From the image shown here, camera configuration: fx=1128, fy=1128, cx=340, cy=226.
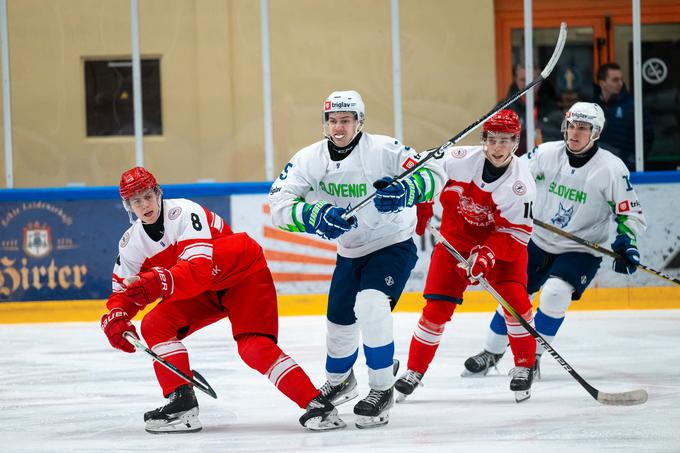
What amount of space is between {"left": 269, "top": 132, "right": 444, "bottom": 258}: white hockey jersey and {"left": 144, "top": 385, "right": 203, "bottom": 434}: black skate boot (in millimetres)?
617

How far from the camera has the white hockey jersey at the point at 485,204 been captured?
3.95m

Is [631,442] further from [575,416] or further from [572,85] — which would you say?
[572,85]

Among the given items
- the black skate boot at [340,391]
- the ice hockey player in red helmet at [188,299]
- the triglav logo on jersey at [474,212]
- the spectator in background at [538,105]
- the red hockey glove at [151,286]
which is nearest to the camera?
the red hockey glove at [151,286]

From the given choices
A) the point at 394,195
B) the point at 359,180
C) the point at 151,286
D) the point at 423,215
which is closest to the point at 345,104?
the point at 359,180

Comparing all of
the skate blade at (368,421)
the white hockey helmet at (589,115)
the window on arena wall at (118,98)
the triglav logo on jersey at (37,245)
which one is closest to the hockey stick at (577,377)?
the skate blade at (368,421)

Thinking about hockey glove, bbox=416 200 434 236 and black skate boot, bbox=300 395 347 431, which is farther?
hockey glove, bbox=416 200 434 236

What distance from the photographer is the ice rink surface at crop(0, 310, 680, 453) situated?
10.8 ft

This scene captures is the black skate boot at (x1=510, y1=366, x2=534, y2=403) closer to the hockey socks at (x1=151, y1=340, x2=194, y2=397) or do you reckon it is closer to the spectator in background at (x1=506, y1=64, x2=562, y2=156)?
the hockey socks at (x1=151, y1=340, x2=194, y2=397)

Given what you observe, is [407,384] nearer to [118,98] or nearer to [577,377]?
[577,377]

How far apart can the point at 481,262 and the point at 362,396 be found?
2.18 feet

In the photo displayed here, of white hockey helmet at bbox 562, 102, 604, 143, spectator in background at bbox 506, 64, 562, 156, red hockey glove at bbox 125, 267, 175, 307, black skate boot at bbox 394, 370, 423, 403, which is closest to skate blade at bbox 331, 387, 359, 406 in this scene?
black skate boot at bbox 394, 370, 423, 403

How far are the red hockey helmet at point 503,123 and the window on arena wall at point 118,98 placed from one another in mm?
3565

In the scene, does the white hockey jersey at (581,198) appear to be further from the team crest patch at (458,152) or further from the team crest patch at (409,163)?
the team crest patch at (409,163)

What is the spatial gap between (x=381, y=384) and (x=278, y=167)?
3.50m
